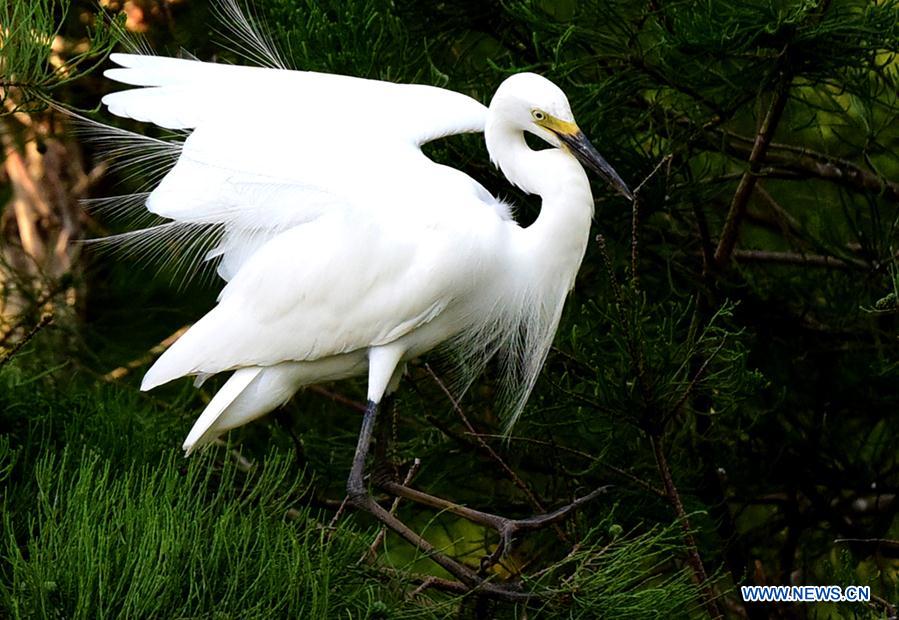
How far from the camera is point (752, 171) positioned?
6.33 ft

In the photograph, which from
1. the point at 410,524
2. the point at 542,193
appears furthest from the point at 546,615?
the point at 410,524

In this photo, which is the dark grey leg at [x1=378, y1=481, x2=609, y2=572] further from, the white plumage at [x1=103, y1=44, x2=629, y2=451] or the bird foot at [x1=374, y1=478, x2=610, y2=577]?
the white plumage at [x1=103, y1=44, x2=629, y2=451]

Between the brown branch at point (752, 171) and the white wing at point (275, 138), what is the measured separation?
1.30 feet

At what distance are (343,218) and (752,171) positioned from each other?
25.1 inches

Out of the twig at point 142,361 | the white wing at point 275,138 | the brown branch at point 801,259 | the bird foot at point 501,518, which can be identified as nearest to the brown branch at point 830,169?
the brown branch at point 801,259

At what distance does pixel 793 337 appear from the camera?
2279 millimetres

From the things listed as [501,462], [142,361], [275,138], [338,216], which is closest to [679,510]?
[501,462]

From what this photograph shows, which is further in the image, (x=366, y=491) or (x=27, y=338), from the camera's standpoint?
(x=366, y=491)

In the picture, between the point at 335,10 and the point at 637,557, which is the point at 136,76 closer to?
the point at 335,10

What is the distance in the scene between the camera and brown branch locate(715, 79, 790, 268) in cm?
184

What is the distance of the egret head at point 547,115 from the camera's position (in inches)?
66.4

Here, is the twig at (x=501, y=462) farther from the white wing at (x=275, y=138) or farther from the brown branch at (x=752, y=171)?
the brown branch at (x=752, y=171)

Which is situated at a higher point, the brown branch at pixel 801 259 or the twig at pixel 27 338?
the twig at pixel 27 338

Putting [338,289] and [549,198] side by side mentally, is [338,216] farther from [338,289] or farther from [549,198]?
[549,198]
